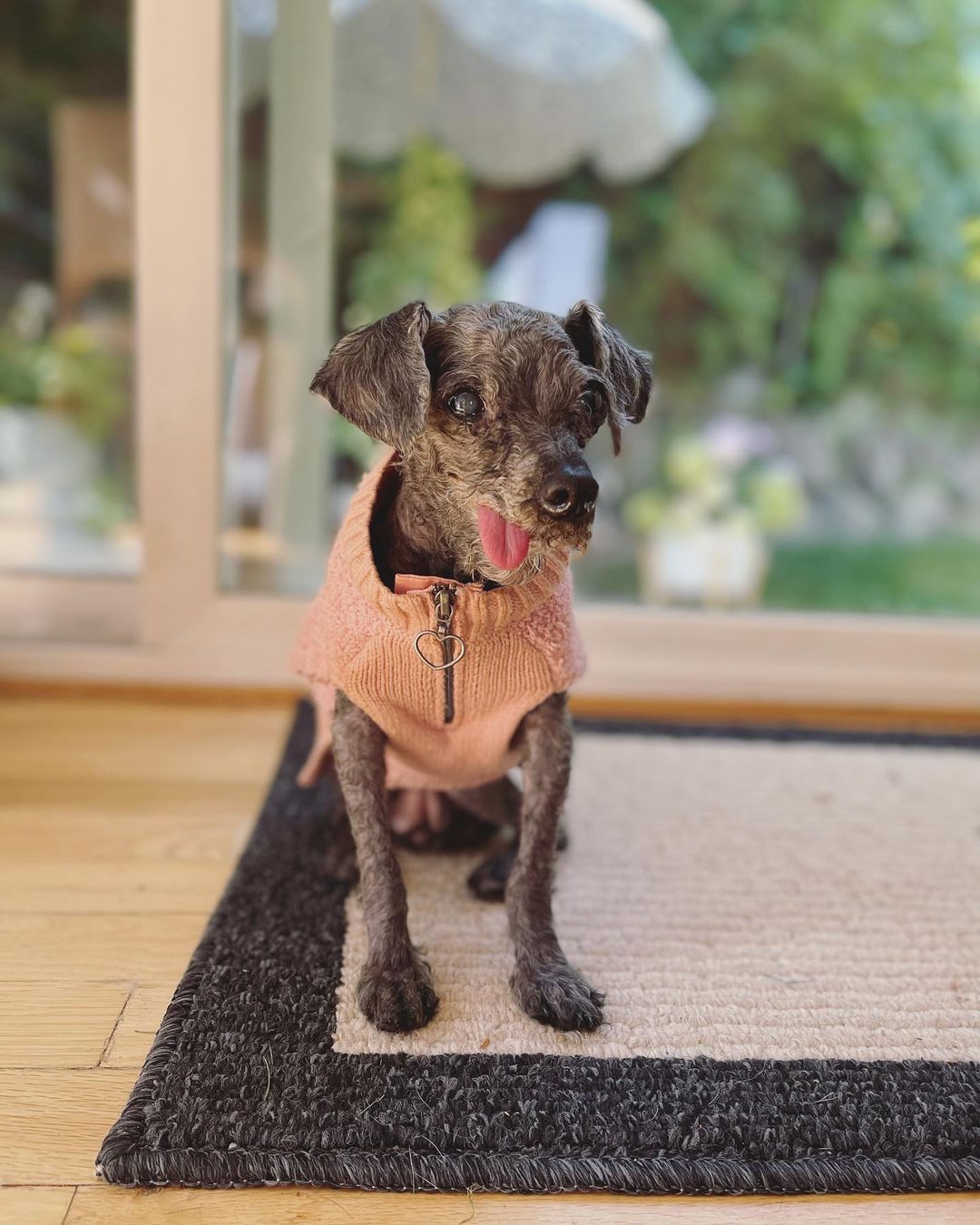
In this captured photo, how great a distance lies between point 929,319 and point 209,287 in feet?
6.53

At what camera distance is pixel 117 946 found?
3.85 feet

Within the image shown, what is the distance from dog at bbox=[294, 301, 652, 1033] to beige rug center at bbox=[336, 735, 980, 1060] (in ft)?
0.18

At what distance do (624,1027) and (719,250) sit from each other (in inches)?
102

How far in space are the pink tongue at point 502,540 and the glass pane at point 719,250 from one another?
1334 mm

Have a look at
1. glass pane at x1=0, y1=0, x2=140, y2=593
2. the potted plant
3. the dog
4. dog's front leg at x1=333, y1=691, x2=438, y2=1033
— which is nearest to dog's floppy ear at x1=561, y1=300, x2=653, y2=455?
the dog

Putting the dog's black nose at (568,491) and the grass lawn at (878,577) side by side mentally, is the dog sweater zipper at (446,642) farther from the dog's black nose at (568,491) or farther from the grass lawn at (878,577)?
the grass lawn at (878,577)

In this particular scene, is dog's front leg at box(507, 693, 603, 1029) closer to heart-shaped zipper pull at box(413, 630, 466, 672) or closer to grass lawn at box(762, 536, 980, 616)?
heart-shaped zipper pull at box(413, 630, 466, 672)

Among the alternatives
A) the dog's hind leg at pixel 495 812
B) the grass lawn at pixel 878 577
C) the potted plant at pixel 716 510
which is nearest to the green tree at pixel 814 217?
the potted plant at pixel 716 510

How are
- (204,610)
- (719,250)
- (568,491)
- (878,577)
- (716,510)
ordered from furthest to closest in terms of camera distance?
1. (719,250)
2. (716,510)
3. (878,577)
4. (204,610)
5. (568,491)

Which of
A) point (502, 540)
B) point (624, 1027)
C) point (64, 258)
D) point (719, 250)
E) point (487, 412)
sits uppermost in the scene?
point (719, 250)

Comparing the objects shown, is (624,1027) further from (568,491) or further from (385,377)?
(385,377)

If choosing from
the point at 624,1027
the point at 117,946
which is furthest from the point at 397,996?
the point at 117,946

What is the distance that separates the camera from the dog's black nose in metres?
0.97

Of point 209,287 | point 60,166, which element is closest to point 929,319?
point 209,287
